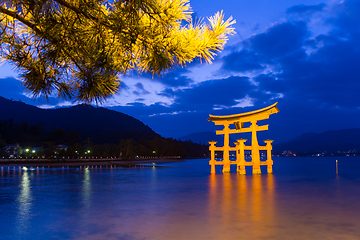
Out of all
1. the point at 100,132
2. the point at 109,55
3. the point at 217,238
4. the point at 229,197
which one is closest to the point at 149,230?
the point at 217,238

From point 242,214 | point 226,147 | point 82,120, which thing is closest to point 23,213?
point 242,214

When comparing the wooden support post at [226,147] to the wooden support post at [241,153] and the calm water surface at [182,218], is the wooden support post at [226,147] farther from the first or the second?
the calm water surface at [182,218]

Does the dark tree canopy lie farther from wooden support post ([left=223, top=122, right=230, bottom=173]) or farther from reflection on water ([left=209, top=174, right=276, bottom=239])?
wooden support post ([left=223, top=122, right=230, bottom=173])

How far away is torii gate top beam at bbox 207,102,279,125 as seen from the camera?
16962 millimetres

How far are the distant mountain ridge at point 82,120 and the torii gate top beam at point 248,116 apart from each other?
98719 millimetres

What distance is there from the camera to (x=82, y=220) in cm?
659

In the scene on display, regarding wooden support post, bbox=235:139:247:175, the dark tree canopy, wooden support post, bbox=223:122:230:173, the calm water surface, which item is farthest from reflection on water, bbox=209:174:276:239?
wooden support post, bbox=223:122:230:173

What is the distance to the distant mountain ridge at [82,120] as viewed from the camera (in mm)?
122750

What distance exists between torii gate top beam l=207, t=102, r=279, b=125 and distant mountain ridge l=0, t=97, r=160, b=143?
98719 mm

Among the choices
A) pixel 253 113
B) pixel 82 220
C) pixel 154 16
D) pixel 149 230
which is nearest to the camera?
pixel 154 16

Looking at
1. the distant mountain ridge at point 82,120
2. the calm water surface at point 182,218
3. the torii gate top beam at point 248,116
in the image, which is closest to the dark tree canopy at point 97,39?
the calm water surface at point 182,218

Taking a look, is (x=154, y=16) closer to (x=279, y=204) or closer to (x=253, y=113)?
(x=279, y=204)

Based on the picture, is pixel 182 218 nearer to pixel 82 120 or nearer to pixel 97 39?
pixel 97 39

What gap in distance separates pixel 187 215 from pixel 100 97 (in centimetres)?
375
